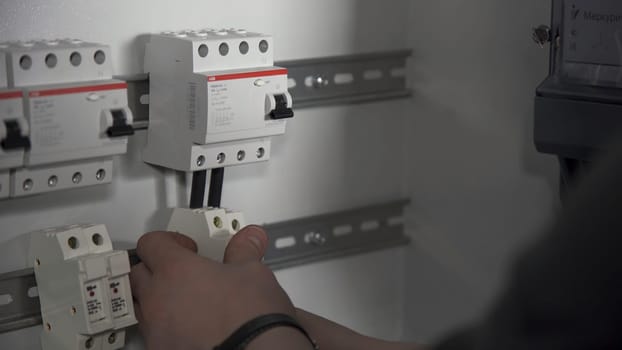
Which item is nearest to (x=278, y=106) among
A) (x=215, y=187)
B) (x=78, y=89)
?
(x=215, y=187)

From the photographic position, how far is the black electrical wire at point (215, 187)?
1081mm

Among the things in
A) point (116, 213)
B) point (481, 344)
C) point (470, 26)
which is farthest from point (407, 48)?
point (481, 344)

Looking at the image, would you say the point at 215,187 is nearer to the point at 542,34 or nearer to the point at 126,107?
the point at 126,107

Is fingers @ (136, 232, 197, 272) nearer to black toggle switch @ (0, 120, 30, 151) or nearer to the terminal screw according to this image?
black toggle switch @ (0, 120, 30, 151)

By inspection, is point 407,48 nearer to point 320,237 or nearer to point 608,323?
point 320,237

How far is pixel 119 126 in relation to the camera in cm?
95

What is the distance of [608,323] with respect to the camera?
0.38m

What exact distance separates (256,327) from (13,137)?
0.34 meters

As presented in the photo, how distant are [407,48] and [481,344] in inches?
37.9

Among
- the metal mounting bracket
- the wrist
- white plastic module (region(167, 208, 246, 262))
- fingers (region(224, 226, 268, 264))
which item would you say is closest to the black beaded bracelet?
the wrist

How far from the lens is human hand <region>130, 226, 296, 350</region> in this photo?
0.76 m

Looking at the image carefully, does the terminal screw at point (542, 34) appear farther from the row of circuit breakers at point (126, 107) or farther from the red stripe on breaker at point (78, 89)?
the red stripe on breaker at point (78, 89)

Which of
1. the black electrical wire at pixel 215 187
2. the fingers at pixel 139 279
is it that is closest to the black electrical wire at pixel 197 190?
the black electrical wire at pixel 215 187

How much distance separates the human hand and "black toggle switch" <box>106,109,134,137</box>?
11 cm
